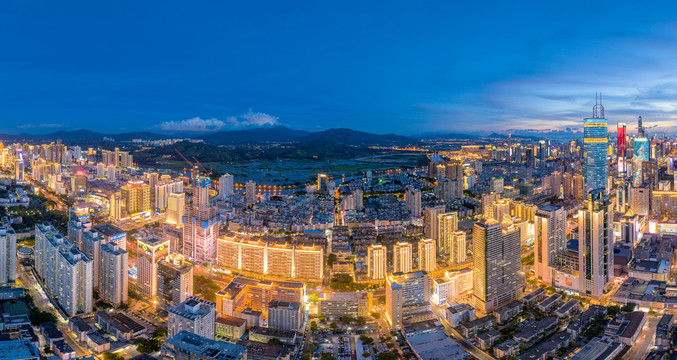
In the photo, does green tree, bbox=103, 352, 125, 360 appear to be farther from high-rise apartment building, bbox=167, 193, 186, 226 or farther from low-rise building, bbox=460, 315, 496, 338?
high-rise apartment building, bbox=167, 193, 186, 226

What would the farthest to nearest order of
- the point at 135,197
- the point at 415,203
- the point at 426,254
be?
the point at 415,203, the point at 135,197, the point at 426,254

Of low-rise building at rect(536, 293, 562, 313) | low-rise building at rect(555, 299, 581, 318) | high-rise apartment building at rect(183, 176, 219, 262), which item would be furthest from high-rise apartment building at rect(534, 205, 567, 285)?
high-rise apartment building at rect(183, 176, 219, 262)

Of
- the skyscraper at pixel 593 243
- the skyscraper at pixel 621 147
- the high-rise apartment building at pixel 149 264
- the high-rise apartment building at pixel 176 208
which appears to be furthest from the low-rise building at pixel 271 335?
the skyscraper at pixel 621 147

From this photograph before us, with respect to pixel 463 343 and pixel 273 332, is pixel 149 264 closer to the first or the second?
pixel 273 332

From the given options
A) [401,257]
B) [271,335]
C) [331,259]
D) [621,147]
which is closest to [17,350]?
[271,335]

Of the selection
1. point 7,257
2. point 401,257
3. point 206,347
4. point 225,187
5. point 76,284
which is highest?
point 225,187

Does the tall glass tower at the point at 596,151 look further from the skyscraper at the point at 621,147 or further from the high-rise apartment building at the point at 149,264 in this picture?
the high-rise apartment building at the point at 149,264
